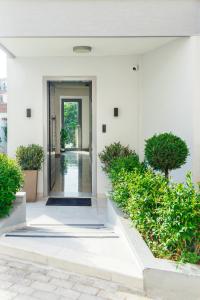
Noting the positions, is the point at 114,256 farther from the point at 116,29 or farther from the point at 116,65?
the point at 116,65

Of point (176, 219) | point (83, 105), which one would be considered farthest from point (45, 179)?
point (83, 105)

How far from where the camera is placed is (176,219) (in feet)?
9.07

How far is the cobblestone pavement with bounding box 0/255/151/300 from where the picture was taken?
97.4 inches

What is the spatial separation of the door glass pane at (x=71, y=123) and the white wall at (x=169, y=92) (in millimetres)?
11465

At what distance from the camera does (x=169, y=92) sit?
20.0 feet

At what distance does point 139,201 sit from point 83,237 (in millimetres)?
839

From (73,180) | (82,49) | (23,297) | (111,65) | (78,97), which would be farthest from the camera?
(78,97)

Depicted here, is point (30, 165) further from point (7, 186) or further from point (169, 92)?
point (7, 186)

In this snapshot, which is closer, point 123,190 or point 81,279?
point 81,279

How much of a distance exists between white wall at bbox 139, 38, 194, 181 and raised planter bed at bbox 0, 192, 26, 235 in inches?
100

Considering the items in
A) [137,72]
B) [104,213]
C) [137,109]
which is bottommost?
[104,213]

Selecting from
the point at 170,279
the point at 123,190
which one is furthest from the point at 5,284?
the point at 123,190

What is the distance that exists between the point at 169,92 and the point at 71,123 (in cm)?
1292

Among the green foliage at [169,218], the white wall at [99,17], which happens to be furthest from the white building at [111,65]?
the green foliage at [169,218]
